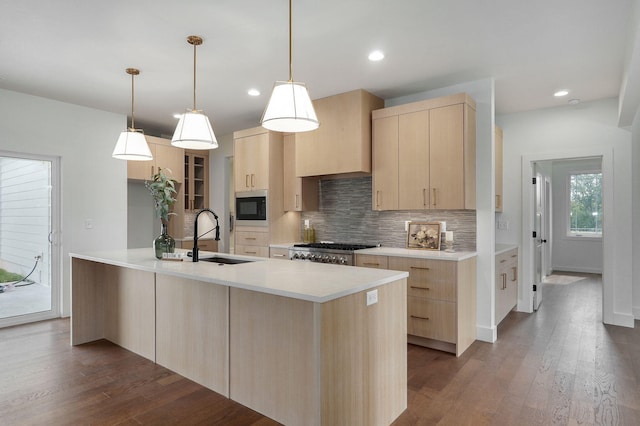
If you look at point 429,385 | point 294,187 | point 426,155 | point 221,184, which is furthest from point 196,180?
point 429,385

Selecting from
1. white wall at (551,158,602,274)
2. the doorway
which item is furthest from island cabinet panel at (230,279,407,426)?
white wall at (551,158,602,274)

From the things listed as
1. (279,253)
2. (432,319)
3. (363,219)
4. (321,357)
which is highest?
(363,219)

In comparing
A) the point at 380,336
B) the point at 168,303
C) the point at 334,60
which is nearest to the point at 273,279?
the point at 380,336

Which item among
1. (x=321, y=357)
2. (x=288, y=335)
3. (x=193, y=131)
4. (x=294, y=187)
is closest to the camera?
(x=321, y=357)

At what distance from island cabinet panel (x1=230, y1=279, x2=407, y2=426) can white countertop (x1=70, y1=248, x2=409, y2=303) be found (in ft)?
0.24

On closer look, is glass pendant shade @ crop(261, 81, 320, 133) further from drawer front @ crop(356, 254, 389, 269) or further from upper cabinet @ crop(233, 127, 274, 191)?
upper cabinet @ crop(233, 127, 274, 191)

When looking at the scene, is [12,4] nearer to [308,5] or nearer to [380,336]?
[308,5]

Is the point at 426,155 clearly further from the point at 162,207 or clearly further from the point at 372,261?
the point at 162,207

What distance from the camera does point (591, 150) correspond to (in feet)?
14.4

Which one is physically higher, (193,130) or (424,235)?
(193,130)

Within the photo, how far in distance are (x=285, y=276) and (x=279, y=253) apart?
7.88ft

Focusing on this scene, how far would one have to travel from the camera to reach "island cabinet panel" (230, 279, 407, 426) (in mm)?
1823

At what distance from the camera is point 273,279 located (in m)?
2.13

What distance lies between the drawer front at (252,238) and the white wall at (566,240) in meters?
6.70
